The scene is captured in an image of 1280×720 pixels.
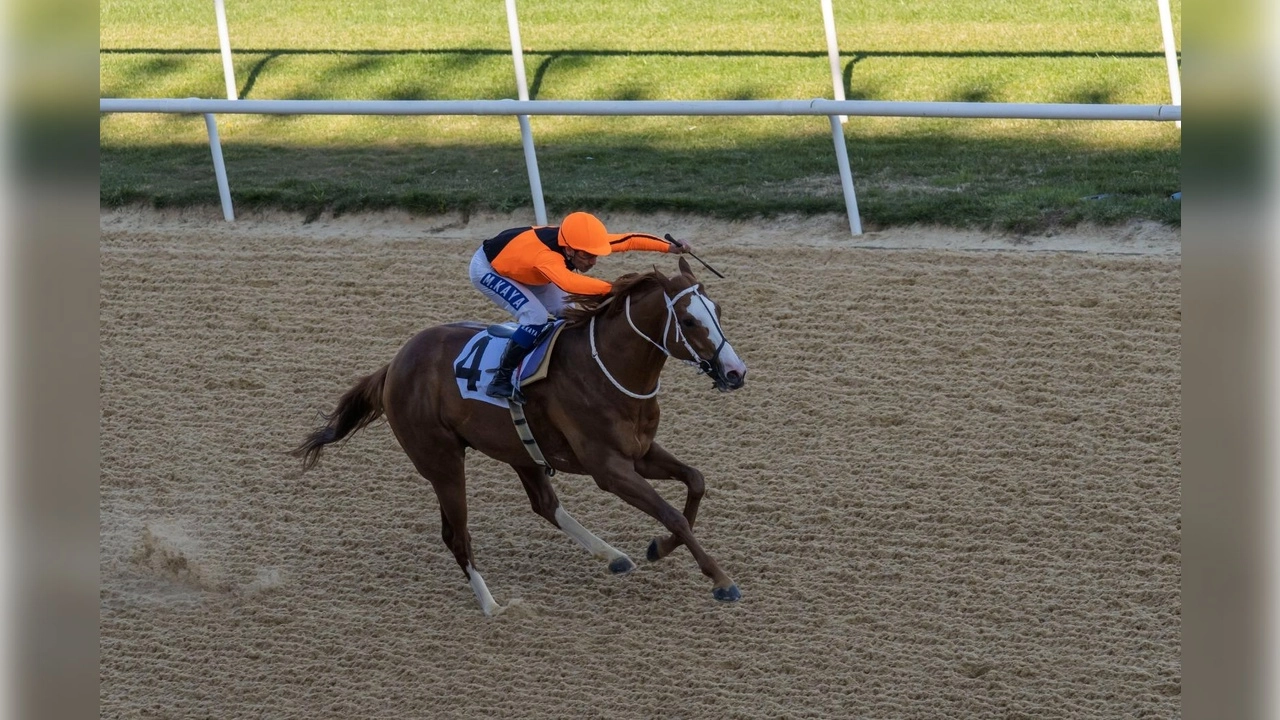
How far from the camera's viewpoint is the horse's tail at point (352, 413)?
18.9 ft

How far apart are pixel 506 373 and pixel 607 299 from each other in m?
0.49

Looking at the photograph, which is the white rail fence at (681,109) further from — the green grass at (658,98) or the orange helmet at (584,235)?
the orange helmet at (584,235)

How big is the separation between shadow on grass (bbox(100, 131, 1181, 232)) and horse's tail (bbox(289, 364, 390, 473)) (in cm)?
335

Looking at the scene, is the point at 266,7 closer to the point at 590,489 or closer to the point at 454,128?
the point at 454,128

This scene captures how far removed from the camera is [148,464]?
676 centimetres

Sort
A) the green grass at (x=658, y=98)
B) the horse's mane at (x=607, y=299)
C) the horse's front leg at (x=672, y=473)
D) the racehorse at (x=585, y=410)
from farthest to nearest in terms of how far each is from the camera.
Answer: the green grass at (x=658, y=98) < the horse's front leg at (x=672, y=473) < the horse's mane at (x=607, y=299) < the racehorse at (x=585, y=410)

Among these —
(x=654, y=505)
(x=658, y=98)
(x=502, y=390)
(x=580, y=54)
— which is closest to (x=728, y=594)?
(x=654, y=505)

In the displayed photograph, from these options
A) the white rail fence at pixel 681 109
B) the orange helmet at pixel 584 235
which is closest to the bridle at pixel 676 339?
the orange helmet at pixel 584 235

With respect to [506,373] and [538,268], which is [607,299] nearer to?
[538,268]

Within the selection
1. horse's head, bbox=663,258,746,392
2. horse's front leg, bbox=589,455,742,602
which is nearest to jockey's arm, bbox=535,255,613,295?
horse's head, bbox=663,258,746,392

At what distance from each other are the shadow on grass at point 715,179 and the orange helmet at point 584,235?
3.32m

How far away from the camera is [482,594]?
548cm

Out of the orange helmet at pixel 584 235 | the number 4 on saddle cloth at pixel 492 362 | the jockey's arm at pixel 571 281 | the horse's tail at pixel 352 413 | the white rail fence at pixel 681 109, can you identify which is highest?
the white rail fence at pixel 681 109

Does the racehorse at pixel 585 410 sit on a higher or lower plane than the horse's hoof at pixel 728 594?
higher
